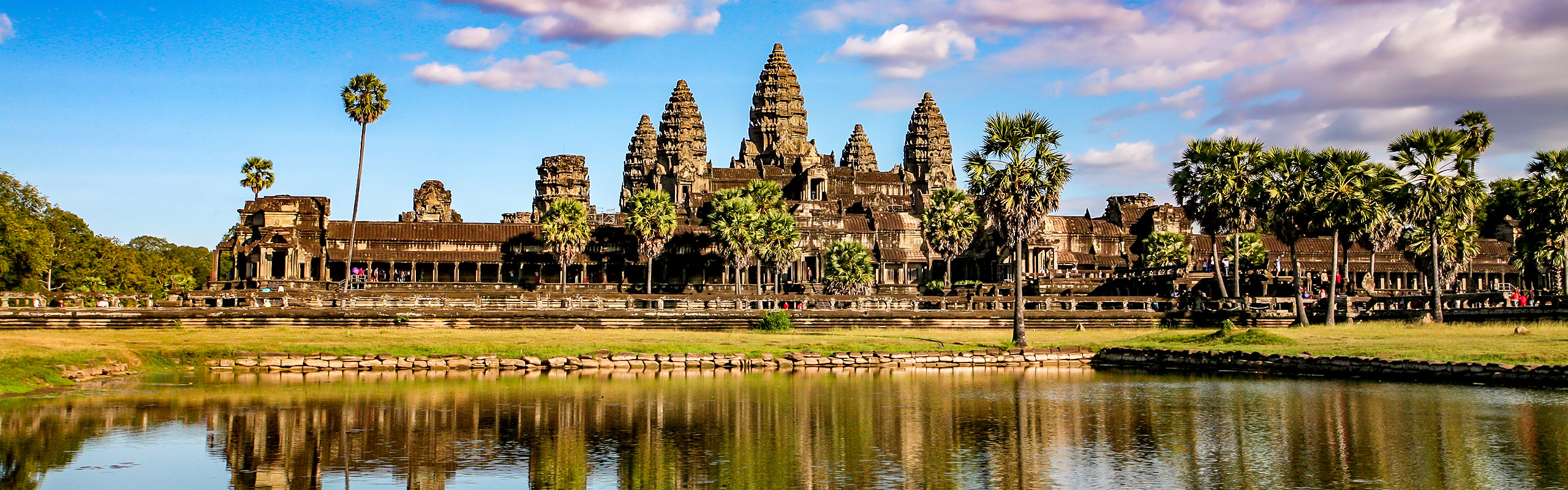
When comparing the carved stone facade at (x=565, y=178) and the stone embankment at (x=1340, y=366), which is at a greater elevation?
the carved stone facade at (x=565, y=178)

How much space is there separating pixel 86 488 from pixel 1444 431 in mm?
23875

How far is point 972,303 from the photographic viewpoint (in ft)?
214

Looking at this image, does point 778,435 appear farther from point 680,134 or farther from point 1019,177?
point 680,134

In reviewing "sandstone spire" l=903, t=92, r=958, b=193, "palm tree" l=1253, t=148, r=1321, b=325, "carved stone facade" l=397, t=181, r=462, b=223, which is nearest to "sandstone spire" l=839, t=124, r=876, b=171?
"sandstone spire" l=903, t=92, r=958, b=193

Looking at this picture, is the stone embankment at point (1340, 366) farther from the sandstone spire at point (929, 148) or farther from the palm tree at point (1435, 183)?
the sandstone spire at point (929, 148)

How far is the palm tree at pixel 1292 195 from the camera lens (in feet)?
202

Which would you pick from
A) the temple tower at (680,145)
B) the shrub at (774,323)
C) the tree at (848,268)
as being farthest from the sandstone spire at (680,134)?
the shrub at (774,323)

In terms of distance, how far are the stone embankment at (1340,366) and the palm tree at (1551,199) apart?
27209 millimetres

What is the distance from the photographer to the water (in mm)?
20625

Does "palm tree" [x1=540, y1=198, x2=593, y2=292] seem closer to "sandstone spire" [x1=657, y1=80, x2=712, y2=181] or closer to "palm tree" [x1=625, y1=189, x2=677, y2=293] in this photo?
"palm tree" [x1=625, y1=189, x2=677, y2=293]

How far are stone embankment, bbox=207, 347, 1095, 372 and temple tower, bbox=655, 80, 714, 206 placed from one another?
7862 cm

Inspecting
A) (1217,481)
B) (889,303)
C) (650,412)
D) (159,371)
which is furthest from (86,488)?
(889,303)

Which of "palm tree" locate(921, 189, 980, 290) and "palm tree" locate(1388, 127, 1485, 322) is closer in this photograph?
"palm tree" locate(1388, 127, 1485, 322)

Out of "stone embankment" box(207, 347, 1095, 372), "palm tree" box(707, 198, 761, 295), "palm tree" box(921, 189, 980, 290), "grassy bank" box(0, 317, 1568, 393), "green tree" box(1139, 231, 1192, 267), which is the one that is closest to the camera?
"grassy bank" box(0, 317, 1568, 393)
